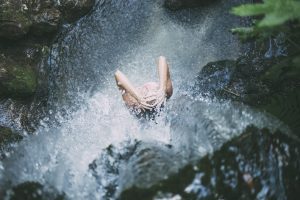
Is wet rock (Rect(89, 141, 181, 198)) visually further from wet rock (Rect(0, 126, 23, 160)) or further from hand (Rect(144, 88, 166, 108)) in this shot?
wet rock (Rect(0, 126, 23, 160))

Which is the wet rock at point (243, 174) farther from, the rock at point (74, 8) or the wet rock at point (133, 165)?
the rock at point (74, 8)

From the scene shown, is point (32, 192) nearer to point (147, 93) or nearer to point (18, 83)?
point (147, 93)

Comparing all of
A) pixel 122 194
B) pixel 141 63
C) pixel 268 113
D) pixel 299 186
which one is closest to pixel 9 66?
pixel 141 63

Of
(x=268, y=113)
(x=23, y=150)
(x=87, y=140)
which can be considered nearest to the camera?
(x=268, y=113)

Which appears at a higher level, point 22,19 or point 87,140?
point 22,19

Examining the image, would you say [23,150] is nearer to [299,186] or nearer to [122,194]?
[122,194]

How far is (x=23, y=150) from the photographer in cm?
476

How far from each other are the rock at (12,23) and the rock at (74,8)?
0.73 meters

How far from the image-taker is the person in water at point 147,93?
5336 millimetres

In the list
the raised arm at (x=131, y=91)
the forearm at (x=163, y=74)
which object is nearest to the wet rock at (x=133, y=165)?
the raised arm at (x=131, y=91)

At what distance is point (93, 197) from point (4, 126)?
2441mm

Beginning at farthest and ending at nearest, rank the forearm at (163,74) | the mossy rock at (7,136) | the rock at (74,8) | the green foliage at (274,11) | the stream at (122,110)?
the rock at (74,8) → the mossy rock at (7,136) → the forearm at (163,74) → the stream at (122,110) → the green foliage at (274,11)

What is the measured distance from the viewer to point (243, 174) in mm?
3721

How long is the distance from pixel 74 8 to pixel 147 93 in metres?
2.39
